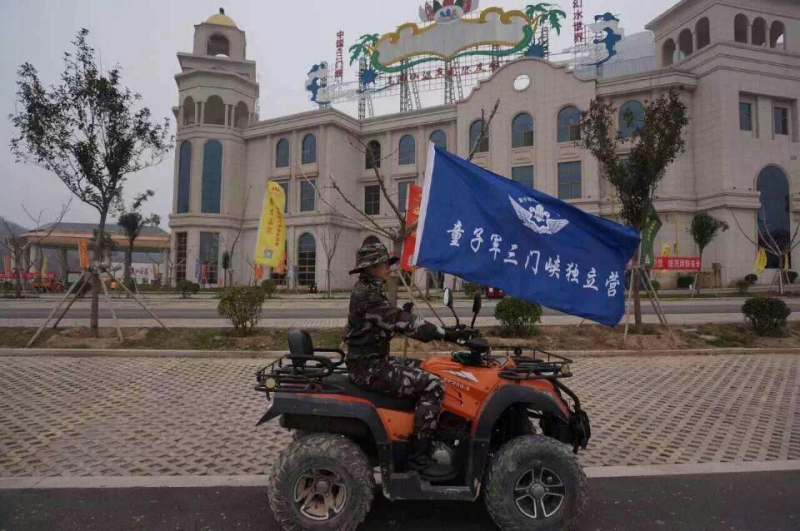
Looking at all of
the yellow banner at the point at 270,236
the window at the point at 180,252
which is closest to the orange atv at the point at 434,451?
the yellow banner at the point at 270,236

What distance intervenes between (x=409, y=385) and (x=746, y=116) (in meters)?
41.7

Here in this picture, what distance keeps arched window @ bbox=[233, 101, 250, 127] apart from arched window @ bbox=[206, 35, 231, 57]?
5.96 metres

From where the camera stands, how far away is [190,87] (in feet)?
145

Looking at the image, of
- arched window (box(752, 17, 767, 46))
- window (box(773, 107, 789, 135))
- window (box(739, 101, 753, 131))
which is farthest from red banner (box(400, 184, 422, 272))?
arched window (box(752, 17, 767, 46))

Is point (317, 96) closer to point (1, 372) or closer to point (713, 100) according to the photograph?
point (713, 100)

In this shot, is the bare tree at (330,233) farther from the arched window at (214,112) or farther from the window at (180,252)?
the arched window at (214,112)

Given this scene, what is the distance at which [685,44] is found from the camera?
39.4 metres

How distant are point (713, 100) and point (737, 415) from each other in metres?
35.5

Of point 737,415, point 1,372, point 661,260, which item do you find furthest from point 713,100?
point 1,372

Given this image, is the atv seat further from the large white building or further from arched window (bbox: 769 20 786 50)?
arched window (bbox: 769 20 786 50)

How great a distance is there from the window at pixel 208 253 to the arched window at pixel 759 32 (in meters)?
46.4

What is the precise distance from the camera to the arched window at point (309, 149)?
140 ft

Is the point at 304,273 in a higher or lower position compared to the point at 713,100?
lower

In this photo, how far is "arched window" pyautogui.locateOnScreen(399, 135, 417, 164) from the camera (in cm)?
4275
